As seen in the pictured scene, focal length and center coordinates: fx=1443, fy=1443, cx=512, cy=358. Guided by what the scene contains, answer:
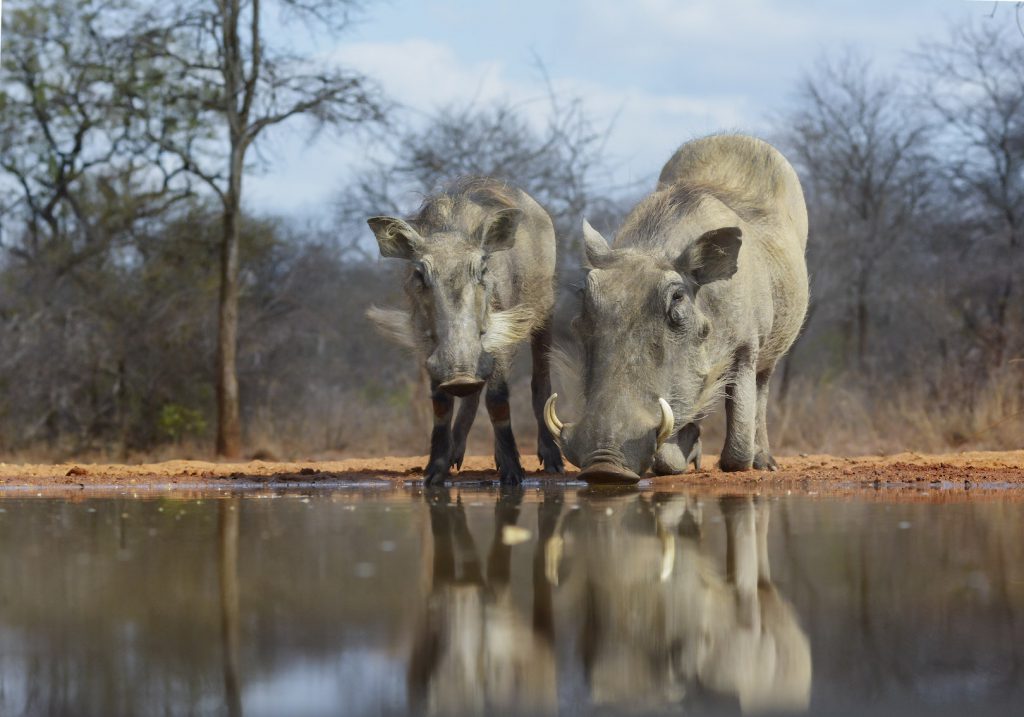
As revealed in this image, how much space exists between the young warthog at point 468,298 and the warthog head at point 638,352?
2.56 ft

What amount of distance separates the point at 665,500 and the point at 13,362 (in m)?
13.0

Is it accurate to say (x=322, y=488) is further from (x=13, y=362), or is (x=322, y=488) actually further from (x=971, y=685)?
(x=13, y=362)

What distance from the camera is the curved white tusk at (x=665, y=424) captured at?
271 inches

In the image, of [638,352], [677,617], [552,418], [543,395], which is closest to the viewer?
[677,617]

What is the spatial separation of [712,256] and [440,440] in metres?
2.05

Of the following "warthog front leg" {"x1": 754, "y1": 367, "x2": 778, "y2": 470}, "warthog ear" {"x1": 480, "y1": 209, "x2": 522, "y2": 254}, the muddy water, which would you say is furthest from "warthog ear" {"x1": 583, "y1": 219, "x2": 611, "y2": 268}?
"warthog front leg" {"x1": 754, "y1": 367, "x2": 778, "y2": 470}

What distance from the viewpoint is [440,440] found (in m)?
8.66

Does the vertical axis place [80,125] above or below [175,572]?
above

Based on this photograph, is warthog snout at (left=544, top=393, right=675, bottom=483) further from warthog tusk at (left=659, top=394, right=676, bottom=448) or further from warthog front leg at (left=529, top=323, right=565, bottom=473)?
warthog front leg at (left=529, top=323, right=565, bottom=473)

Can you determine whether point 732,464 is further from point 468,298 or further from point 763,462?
point 468,298

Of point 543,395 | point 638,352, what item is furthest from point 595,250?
point 543,395

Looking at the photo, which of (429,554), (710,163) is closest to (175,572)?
(429,554)

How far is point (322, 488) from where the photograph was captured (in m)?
8.66

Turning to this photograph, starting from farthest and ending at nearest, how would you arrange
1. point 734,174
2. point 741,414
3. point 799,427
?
point 799,427
point 734,174
point 741,414
